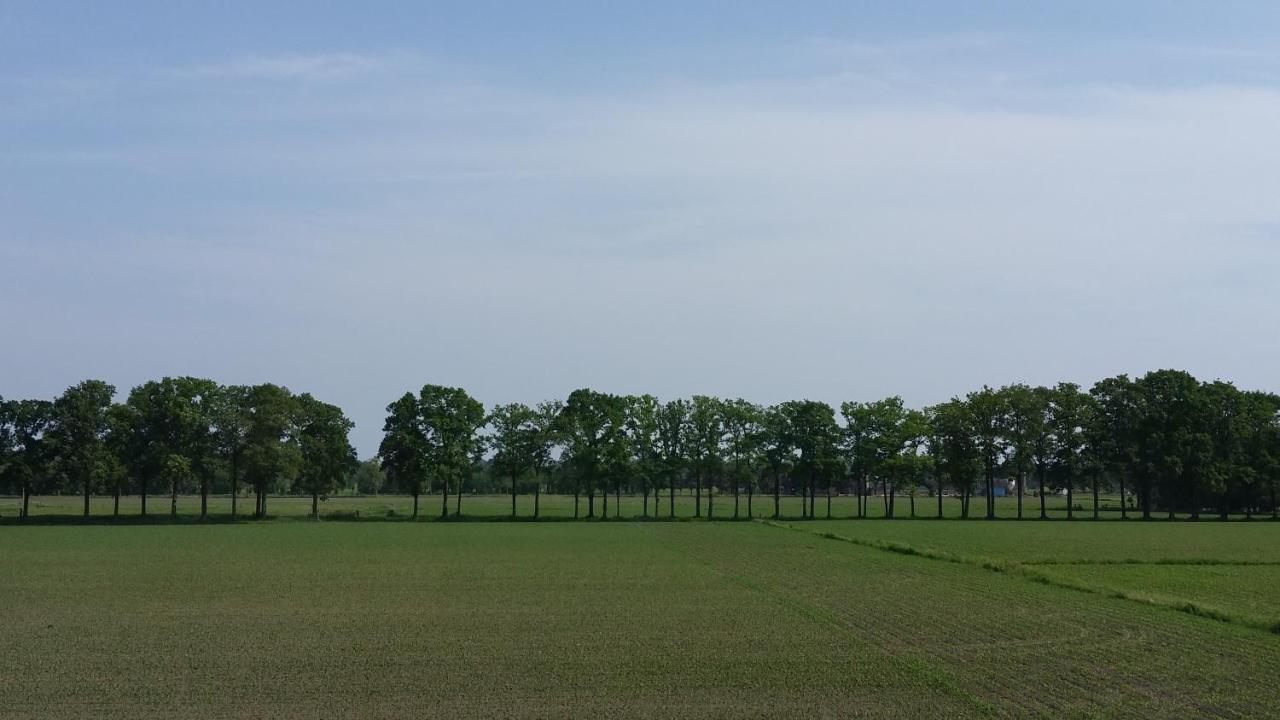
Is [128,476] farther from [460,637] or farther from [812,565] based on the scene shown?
[460,637]

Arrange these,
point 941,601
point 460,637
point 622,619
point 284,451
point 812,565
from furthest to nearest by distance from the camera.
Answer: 1. point 284,451
2. point 812,565
3. point 941,601
4. point 622,619
5. point 460,637

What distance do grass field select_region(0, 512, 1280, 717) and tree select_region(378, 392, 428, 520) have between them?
48.4 metres

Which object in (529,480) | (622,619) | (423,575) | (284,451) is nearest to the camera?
(622,619)

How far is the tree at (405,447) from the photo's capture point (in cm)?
10769

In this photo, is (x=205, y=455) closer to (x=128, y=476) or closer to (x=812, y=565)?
(x=128, y=476)

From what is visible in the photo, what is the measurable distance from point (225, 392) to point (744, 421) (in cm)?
4948

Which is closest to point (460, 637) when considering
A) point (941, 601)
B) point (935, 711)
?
point (935, 711)

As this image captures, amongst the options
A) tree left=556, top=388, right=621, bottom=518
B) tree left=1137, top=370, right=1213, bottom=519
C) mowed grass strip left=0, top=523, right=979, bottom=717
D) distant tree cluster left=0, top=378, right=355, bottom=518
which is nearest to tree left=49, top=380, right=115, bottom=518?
distant tree cluster left=0, top=378, right=355, bottom=518

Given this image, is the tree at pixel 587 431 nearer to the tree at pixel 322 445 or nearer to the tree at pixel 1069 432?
the tree at pixel 322 445

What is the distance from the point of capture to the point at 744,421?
116625 mm

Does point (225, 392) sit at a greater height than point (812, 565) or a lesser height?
greater

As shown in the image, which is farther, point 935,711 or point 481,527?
point 481,527

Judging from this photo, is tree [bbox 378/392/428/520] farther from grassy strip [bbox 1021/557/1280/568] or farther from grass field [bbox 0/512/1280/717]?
grassy strip [bbox 1021/557/1280/568]

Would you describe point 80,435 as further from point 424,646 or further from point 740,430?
point 424,646
